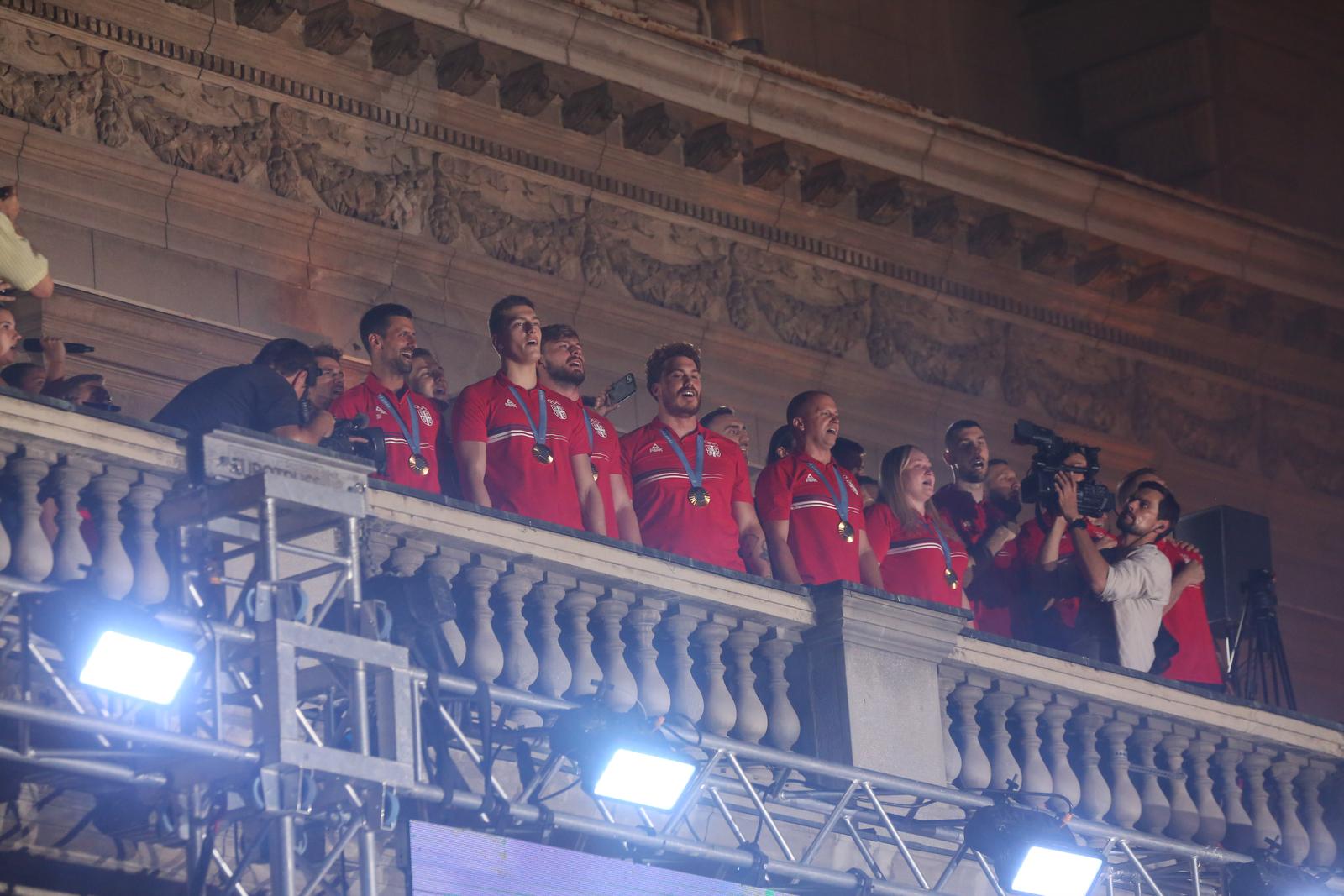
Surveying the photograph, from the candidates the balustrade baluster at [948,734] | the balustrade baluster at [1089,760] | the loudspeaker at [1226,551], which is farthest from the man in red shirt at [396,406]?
the loudspeaker at [1226,551]

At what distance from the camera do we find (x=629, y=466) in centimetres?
1242

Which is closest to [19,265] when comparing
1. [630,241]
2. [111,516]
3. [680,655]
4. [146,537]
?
[111,516]

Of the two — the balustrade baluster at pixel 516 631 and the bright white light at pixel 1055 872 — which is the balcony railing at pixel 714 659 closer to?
the balustrade baluster at pixel 516 631

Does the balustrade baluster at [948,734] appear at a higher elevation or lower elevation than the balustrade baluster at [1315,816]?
lower

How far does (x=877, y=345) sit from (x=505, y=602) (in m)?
7.67

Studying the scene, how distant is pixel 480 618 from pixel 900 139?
7.63m

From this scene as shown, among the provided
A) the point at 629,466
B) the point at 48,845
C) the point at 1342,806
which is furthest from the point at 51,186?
the point at 1342,806

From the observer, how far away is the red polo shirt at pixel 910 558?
12.9 m

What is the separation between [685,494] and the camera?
40.2 feet

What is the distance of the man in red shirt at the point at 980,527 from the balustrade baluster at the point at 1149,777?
97cm

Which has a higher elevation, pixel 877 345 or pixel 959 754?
pixel 877 345

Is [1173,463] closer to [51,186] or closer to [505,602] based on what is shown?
[51,186]

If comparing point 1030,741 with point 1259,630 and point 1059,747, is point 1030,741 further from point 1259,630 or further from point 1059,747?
point 1259,630

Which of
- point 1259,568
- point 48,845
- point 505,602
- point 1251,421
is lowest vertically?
point 48,845
